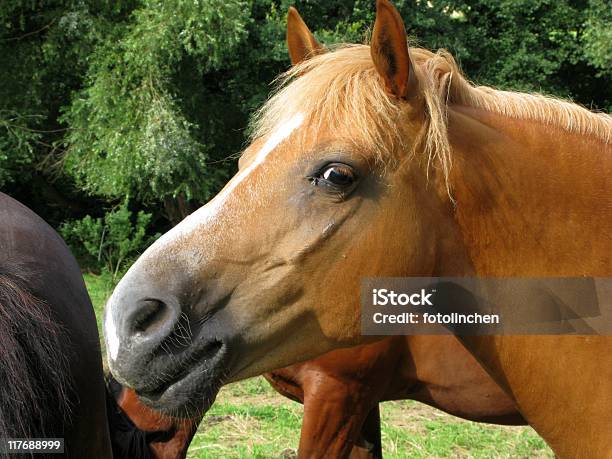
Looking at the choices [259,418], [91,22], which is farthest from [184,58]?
[259,418]

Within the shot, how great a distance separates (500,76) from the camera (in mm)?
11500

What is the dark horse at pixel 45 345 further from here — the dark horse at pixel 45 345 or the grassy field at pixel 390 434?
the grassy field at pixel 390 434

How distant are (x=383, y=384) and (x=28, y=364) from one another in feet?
5.40

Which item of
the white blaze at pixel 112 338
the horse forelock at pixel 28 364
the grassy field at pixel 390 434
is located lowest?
the grassy field at pixel 390 434

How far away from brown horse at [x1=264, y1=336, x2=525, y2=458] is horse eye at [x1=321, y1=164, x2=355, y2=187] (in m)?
1.43

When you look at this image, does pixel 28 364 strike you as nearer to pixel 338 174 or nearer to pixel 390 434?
pixel 338 174

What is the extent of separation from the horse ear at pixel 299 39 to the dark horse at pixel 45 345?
1028 mm

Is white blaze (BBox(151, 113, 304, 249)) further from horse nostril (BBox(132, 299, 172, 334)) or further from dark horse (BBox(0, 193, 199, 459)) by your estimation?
dark horse (BBox(0, 193, 199, 459))

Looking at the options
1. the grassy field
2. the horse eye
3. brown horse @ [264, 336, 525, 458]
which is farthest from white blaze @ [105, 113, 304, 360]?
the grassy field

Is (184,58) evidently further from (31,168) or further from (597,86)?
(597,86)

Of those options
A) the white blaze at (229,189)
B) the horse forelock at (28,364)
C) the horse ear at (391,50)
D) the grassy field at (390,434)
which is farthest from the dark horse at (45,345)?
the grassy field at (390,434)

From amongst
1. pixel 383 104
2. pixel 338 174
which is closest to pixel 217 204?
pixel 338 174

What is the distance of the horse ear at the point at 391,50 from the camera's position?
151 centimetres

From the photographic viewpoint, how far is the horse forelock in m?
1.68
